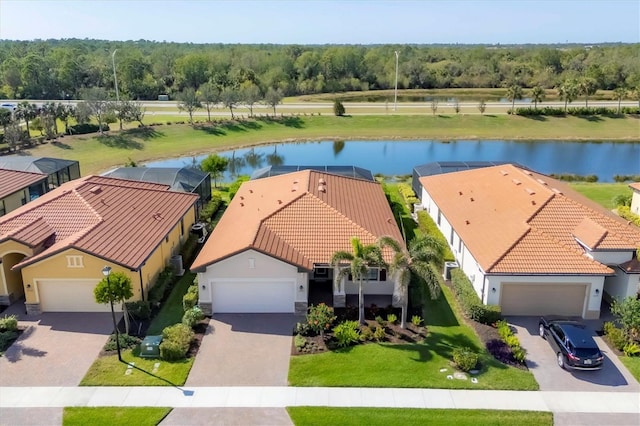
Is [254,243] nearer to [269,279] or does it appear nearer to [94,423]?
[269,279]

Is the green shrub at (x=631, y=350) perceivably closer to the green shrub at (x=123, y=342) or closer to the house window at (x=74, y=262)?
the green shrub at (x=123, y=342)

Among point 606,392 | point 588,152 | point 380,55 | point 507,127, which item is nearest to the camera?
point 606,392

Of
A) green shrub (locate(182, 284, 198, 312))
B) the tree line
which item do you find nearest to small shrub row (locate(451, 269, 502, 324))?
green shrub (locate(182, 284, 198, 312))

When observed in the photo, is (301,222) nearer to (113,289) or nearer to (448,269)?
(448,269)

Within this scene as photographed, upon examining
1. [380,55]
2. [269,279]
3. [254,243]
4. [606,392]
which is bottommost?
[606,392]

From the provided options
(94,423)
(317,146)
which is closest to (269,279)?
(94,423)

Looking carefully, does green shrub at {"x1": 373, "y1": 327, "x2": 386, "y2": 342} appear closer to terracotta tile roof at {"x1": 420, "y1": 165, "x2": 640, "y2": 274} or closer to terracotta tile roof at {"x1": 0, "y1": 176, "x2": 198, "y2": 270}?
terracotta tile roof at {"x1": 420, "y1": 165, "x2": 640, "y2": 274}
